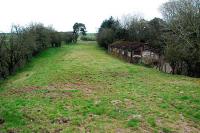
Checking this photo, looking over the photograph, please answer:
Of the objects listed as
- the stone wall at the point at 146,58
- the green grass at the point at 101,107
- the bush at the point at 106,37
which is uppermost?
the bush at the point at 106,37

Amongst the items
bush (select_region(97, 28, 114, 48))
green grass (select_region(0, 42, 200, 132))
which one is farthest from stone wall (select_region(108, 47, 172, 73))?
bush (select_region(97, 28, 114, 48))

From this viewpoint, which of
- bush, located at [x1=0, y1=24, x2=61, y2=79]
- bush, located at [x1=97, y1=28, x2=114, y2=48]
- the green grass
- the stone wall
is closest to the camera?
the green grass

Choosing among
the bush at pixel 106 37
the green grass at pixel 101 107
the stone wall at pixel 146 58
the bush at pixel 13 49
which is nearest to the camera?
the green grass at pixel 101 107

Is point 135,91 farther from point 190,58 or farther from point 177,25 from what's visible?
point 177,25

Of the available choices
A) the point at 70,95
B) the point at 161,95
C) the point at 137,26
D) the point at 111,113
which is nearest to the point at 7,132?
the point at 111,113

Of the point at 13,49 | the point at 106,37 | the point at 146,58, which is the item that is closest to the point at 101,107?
the point at 13,49

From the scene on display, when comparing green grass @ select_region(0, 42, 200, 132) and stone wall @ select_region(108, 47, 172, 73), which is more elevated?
stone wall @ select_region(108, 47, 172, 73)

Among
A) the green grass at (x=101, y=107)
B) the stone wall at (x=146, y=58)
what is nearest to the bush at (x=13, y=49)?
the green grass at (x=101, y=107)

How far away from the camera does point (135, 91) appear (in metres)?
24.4

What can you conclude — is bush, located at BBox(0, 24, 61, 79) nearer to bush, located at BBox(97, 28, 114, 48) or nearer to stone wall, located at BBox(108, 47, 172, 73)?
stone wall, located at BBox(108, 47, 172, 73)

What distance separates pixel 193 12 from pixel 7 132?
3116 cm

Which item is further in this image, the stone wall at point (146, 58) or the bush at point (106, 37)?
the bush at point (106, 37)

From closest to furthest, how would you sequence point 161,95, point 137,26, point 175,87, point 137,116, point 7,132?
1. point 7,132
2. point 137,116
3. point 161,95
4. point 175,87
5. point 137,26

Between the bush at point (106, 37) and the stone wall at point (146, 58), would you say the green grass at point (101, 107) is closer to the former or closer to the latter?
the stone wall at point (146, 58)
